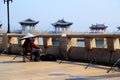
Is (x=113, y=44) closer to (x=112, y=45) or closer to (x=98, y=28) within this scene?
(x=112, y=45)

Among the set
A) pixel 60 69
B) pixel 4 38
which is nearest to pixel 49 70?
pixel 60 69

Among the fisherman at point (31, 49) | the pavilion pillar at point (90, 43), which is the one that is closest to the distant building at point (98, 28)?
the fisherman at point (31, 49)

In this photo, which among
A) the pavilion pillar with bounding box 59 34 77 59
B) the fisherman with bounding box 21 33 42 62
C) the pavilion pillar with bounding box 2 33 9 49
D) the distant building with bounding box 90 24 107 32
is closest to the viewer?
the fisherman with bounding box 21 33 42 62

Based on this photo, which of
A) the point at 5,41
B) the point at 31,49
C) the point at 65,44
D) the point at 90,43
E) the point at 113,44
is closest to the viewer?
the point at 113,44

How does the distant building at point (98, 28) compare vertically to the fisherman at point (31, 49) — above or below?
above

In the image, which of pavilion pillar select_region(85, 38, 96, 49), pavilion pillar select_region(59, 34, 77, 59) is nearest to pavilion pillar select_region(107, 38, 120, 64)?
pavilion pillar select_region(85, 38, 96, 49)

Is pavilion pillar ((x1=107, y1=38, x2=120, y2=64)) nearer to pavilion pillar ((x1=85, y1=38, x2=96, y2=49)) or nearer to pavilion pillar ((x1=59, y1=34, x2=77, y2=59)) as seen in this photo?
pavilion pillar ((x1=85, y1=38, x2=96, y2=49))

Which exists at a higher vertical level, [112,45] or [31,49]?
[112,45]

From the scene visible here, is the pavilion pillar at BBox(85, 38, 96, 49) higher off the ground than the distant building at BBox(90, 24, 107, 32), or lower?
lower

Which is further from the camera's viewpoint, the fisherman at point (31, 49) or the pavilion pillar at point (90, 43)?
the fisherman at point (31, 49)

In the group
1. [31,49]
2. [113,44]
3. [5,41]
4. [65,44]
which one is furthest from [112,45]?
[5,41]

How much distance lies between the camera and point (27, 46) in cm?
1711

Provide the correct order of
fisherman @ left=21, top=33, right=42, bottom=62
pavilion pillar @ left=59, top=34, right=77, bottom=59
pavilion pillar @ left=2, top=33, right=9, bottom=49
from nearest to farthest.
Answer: fisherman @ left=21, top=33, right=42, bottom=62, pavilion pillar @ left=59, top=34, right=77, bottom=59, pavilion pillar @ left=2, top=33, right=9, bottom=49

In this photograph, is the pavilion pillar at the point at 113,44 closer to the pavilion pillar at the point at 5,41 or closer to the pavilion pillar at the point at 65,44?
the pavilion pillar at the point at 65,44
